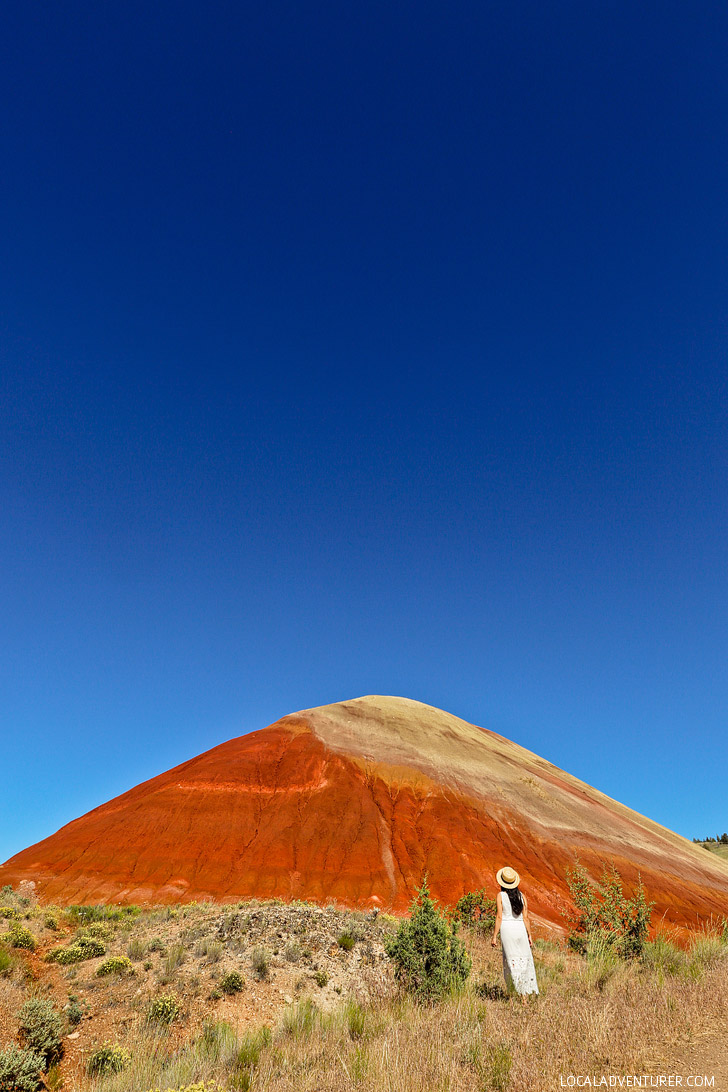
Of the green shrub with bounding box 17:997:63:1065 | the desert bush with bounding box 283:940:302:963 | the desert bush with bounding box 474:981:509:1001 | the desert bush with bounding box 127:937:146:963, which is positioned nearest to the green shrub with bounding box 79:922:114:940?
the desert bush with bounding box 127:937:146:963

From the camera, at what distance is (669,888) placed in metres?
44.0

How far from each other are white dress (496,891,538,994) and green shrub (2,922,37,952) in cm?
1391

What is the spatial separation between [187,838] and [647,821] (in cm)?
5838

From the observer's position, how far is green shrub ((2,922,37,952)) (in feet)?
46.4

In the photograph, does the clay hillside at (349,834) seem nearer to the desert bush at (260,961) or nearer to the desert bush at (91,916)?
the desert bush at (91,916)

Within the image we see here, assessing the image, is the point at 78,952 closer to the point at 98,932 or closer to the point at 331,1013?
the point at 98,932

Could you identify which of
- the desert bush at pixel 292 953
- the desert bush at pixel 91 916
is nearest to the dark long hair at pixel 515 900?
the desert bush at pixel 292 953

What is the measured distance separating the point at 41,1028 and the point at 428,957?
7157mm

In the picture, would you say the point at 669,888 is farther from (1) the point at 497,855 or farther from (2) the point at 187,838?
(2) the point at 187,838

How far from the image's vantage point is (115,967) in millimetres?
12805

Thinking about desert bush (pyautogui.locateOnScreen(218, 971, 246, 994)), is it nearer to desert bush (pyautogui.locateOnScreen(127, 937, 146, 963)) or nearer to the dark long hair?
desert bush (pyautogui.locateOnScreen(127, 937, 146, 963))

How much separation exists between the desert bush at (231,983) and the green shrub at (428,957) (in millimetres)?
3721

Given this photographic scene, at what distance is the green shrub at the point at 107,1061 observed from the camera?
825 centimetres

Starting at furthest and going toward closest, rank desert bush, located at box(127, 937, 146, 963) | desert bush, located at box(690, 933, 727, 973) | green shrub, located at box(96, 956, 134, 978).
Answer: desert bush, located at box(127, 937, 146, 963) → green shrub, located at box(96, 956, 134, 978) → desert bush, located at box(690, 933, 727, 973)
